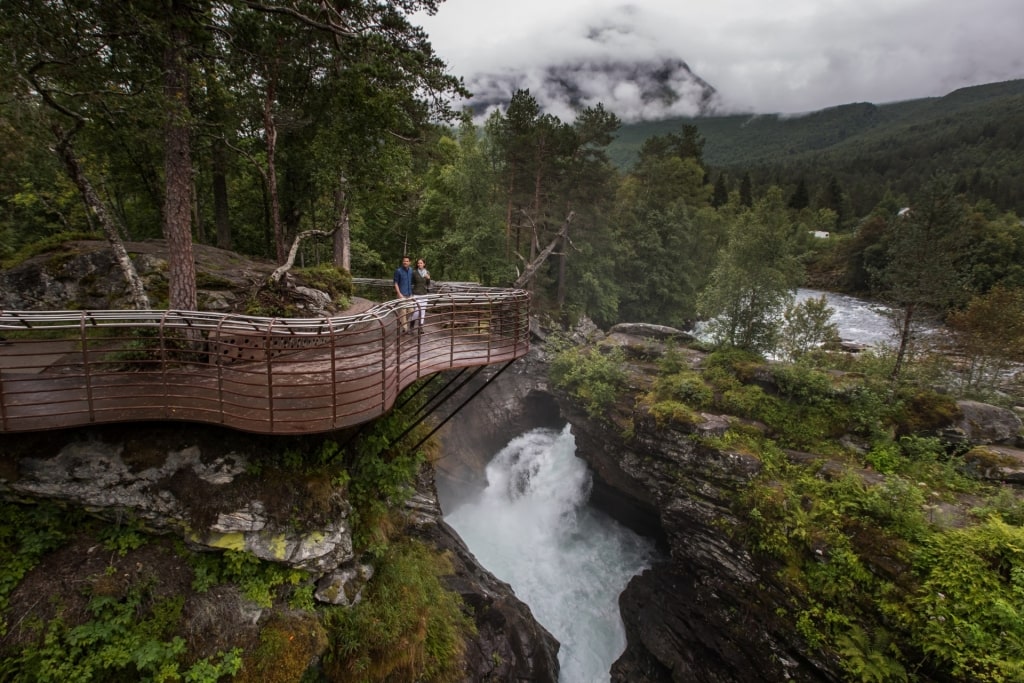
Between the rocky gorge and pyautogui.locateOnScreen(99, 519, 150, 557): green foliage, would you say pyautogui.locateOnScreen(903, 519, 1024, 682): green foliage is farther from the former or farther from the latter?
pyautogui.locateOnScreen(99, 519, 150, 557): green foliage

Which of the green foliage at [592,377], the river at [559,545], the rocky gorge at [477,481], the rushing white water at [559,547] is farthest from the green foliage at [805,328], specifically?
the rushing white water at [559,547]

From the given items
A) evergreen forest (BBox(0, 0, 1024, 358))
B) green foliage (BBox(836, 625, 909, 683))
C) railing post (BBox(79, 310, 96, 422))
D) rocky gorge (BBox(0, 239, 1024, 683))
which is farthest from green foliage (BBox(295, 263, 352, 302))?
green foliage (BBox(836, 625, 909, 683))

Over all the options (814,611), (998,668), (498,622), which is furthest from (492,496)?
(998,668)

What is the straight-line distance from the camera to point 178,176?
26.5ft

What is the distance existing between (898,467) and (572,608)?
1233 centimetres

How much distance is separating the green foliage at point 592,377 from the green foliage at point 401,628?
11.3 m

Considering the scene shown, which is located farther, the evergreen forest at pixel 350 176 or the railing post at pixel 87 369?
the evergreen forest at pixel 350 176

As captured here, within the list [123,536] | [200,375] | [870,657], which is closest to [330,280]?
[200,375]

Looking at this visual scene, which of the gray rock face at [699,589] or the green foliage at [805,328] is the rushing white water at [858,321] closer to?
the green foliage at [805,328]

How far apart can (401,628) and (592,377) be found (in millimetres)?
14401

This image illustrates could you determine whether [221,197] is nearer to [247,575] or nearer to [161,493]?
[161,493]

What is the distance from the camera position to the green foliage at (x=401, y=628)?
6.87m

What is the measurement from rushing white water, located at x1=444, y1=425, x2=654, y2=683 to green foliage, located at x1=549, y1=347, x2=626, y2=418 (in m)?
4.78

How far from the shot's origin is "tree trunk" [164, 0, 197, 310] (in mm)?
7357
